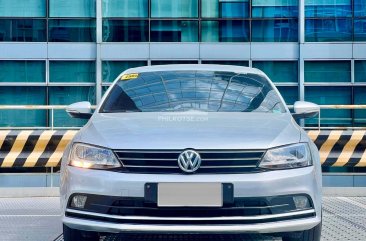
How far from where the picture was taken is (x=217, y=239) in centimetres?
576

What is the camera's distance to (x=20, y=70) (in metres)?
22.3

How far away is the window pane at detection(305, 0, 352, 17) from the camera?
2275cm

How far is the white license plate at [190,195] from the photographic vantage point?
4.28 metres

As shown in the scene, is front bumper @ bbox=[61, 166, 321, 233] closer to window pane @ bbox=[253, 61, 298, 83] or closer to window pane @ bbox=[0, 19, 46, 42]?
window pane @ bbox=[253, 61, 298, 83]

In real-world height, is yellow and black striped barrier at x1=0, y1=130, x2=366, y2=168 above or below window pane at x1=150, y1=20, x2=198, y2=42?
below

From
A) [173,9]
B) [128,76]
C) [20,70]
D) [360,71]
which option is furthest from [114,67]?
[128,76]

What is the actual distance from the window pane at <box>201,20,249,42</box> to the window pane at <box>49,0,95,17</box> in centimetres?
388

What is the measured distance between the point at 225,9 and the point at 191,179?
18.9m

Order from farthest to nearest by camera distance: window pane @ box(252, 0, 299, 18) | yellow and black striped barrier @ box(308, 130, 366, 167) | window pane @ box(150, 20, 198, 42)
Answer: window pane @ box(252, 0, 299, 18) → window pane @ box(150, 20, 198, 42) → yellow and black striped barrier @ box(308, 130, 366, 167)

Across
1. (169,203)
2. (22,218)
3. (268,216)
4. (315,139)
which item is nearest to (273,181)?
(268,216)

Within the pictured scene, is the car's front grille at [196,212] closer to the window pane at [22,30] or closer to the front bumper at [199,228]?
the front bumper at [199,228]

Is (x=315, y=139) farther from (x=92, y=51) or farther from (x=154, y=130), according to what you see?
(x=92, y=51)

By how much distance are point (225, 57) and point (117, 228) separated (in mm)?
18263

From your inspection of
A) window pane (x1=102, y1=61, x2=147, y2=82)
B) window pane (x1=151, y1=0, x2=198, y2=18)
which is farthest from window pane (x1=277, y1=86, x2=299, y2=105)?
window pane (x1=102, y1=61, x2=147, y2=82)
